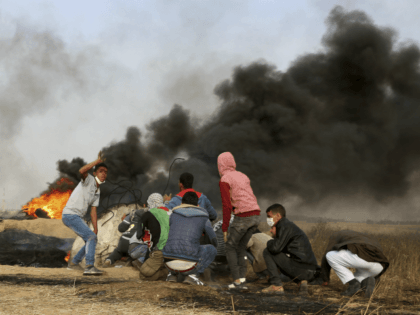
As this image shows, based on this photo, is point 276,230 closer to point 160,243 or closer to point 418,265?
point 160,243

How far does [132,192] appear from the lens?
36.1 ft

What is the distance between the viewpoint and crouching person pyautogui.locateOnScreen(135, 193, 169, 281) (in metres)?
5.91

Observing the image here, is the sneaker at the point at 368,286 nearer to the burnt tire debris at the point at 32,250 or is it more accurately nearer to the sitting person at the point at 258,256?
the sitting person at the point at 258,256

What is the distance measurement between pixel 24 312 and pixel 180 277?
2543 mm

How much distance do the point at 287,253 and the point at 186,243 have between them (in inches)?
69.0

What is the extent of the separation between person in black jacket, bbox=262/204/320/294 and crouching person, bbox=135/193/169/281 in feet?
5.74

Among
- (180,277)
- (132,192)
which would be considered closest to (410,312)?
(180,277)

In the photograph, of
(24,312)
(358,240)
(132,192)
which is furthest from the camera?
(132,192)

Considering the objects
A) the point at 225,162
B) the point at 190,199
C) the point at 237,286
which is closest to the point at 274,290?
the point at 237,286

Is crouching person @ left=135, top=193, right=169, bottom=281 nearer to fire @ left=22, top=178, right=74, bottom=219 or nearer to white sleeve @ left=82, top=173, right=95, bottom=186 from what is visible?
white sleeve @ left=82, top=173, right=95, bottom=186

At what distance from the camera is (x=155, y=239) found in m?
6.02

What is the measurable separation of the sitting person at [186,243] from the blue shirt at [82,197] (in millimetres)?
1946

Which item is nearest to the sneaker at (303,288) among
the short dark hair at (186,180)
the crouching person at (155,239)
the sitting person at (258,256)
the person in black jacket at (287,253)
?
the person in black jacket at (287,253)

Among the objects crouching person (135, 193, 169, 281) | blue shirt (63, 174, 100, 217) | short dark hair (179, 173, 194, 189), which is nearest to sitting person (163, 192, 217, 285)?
crouching person (135, 193, 169, 281)
